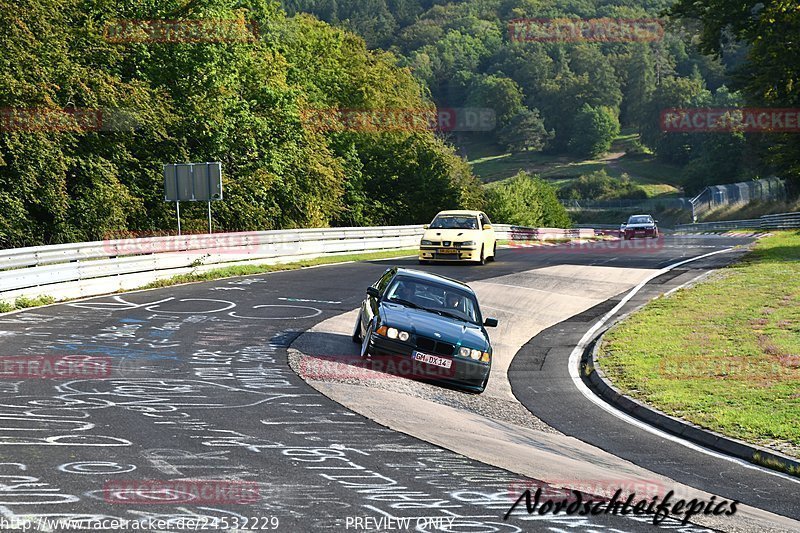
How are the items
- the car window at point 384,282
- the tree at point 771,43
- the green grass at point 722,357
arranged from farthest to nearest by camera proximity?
the tree at point 771,43 < the car window at point 384,282 < the green grass at point 722,357

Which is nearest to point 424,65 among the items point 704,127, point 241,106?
point 704,127

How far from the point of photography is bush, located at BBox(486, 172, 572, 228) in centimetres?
7231

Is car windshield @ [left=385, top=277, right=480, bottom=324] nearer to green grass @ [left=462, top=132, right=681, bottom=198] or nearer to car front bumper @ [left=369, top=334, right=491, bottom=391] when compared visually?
car front bumper @ [left=369, top=334, right=491, bottom=391]

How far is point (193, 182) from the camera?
28406mm

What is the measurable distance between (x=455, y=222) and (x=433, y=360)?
1760cm

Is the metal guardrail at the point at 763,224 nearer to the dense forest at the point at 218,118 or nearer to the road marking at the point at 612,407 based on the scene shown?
the dense forest at the point at 218,118

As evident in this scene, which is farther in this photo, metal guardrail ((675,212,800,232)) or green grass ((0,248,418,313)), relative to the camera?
metal guardrail ((675,212,800,232))

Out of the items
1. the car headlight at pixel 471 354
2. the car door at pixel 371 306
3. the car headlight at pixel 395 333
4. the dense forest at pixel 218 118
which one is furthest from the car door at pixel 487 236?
the car headlight at pixel 395 333

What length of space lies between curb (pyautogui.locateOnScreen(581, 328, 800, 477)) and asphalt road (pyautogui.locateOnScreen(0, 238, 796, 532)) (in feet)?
2.53

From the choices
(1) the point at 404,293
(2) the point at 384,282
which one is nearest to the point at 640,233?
(2) the point at 384,282

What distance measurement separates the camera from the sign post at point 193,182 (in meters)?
28.0

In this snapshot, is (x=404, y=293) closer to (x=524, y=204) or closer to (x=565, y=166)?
(x=524, y=204)

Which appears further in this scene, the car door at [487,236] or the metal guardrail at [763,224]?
the metal guardrail at [763,224]

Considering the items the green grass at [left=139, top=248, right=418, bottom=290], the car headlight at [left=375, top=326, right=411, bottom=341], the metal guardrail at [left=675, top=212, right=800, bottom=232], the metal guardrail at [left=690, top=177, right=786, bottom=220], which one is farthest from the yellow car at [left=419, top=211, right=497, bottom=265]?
the metal guardrail at [left=690, top=177, right=786, bottom=220]
